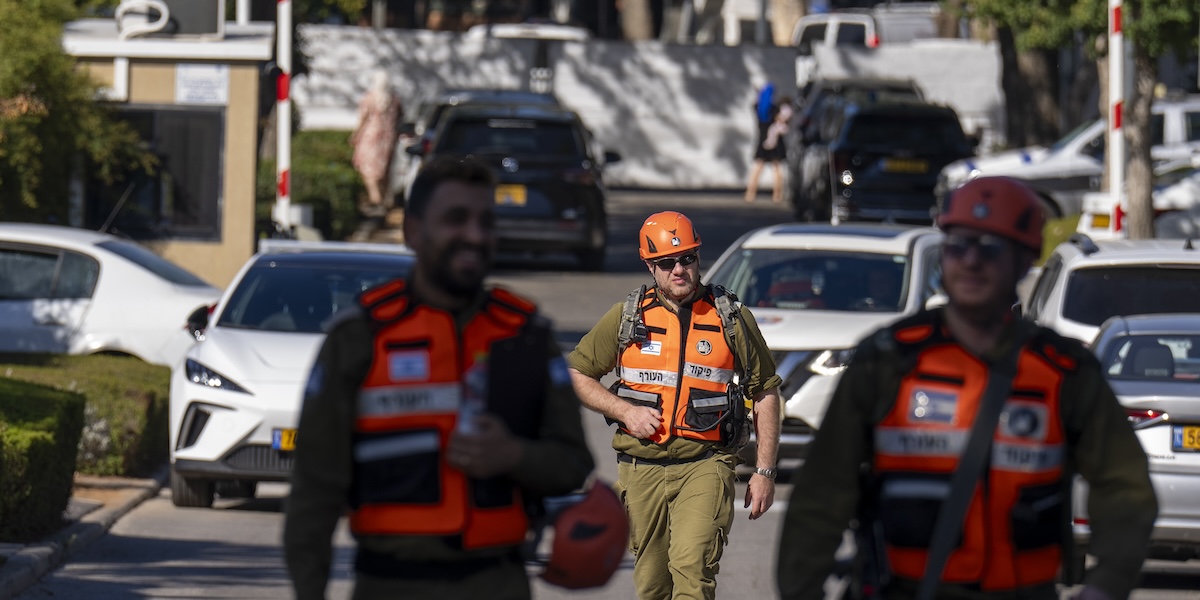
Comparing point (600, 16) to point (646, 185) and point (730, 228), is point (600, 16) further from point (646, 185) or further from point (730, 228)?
point (730, 228)

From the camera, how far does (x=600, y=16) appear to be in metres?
53.2

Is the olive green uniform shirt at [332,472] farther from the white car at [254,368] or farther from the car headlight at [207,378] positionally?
the car headlight at [207,378]

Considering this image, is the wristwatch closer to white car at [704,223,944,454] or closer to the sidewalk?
the sidewalk

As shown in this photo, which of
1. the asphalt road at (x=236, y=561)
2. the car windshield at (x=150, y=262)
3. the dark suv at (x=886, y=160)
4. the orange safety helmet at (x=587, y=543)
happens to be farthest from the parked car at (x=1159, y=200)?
the orange safety helmet at (x=587, y=543)

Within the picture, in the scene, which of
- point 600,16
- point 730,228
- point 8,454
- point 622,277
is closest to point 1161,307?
point 8,454

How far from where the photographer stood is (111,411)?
38.8ft

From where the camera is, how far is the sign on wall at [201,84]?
18.2 meters

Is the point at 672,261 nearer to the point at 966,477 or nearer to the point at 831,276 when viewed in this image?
the point at 966,477

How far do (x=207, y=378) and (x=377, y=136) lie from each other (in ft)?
48.6

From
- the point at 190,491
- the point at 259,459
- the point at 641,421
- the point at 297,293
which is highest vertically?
the point at 297,293

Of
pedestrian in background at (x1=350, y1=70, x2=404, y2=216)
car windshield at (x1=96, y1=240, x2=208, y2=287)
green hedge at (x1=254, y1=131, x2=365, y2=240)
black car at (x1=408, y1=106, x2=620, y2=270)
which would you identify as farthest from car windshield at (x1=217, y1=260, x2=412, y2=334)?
pedestrian in background at (x1=350, y1=70, x2=404, y2=216)

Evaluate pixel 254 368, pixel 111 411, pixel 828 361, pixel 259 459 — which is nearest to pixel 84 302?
pixel 111 411

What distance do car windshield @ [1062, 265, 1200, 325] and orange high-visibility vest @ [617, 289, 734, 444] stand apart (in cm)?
529

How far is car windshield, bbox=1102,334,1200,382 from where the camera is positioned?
9484 millimetres
